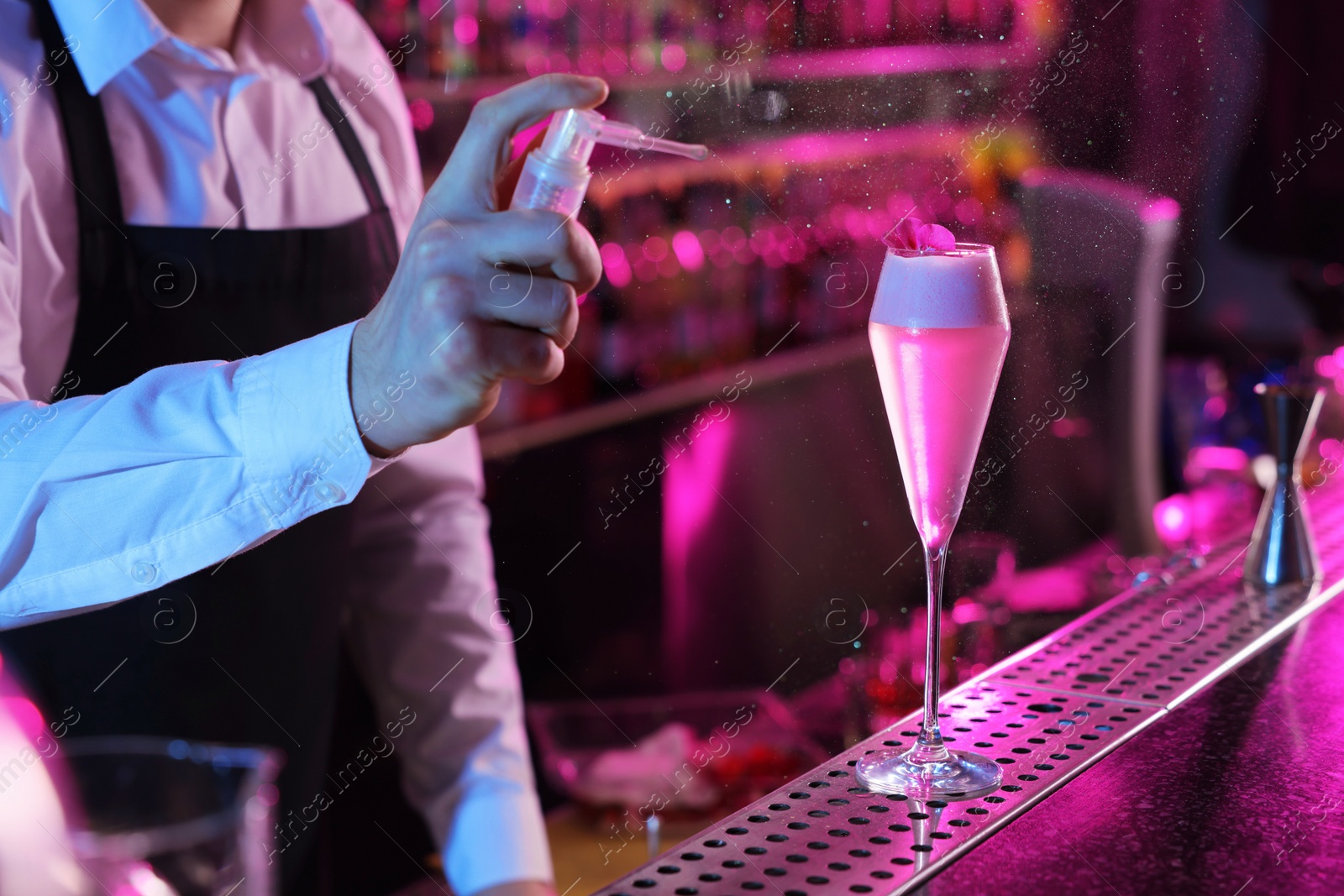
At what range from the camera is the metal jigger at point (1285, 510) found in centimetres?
126

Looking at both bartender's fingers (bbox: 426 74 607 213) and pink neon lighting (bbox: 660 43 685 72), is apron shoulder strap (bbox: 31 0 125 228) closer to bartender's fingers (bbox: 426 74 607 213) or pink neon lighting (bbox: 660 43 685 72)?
bartender's fingers (bbox: 426 74 607 213)

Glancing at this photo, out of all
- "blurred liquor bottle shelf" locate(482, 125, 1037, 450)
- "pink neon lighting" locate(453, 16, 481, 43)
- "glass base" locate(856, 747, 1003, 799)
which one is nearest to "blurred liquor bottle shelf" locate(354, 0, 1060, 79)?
"pink neon lighting" locate(453, 16, 481, 43)

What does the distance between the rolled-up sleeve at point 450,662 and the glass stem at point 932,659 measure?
754 mm

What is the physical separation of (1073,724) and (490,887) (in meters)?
0.77

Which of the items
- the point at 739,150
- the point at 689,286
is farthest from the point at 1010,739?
the point at 689,286

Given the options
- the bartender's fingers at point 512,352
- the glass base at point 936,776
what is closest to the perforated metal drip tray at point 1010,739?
the glass base at point 936,776

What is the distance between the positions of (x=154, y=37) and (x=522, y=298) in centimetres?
76

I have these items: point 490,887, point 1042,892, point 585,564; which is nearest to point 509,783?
point 490,887

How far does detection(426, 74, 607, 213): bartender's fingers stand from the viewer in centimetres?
71

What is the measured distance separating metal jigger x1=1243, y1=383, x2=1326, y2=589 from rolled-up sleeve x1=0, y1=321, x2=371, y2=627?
2.98ft

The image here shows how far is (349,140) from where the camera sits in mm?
1494

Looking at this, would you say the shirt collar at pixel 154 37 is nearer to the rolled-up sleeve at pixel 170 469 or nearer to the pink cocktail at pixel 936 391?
the rolled-up sleeve at pixel 170 469

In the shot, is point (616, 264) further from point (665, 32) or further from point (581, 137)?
point (581, 137)

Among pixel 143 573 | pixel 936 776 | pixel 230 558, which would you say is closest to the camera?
pixel 936 776
